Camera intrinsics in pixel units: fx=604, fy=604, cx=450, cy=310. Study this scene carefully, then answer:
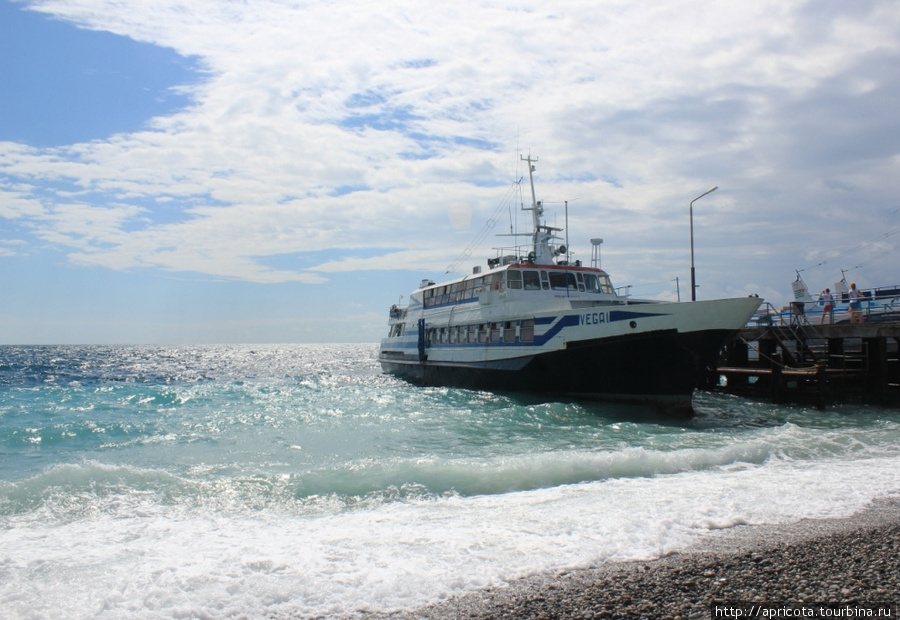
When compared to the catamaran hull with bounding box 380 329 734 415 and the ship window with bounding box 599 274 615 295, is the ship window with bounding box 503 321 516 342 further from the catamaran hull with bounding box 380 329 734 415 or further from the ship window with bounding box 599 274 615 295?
the ship window with bounding box 599 274 615 295

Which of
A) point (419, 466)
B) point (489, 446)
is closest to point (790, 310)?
point (489, 446)

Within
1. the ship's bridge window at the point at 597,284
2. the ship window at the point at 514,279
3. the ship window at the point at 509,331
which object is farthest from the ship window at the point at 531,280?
the ship's bridge window at the point at 597,284

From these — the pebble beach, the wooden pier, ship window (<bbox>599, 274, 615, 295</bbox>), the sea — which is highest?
ship window (<bbox>599, 274, 615, 295</bbox>)

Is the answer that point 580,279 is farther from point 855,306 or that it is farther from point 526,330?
→ point 855,306

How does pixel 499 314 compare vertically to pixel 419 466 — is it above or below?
above

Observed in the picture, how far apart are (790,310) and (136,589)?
22439mm

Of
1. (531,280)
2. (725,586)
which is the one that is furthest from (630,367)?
(725,586)

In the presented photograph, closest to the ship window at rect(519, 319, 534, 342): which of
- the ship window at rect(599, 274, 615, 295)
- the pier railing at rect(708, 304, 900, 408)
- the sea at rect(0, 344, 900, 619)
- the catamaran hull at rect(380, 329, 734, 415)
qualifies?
the catamaran hull at rect(380, 329, 734, 415)

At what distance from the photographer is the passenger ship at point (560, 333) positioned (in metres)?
17.3

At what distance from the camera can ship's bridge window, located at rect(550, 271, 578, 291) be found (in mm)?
22656

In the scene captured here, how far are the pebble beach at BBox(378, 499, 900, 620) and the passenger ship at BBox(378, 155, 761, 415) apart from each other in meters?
11.4

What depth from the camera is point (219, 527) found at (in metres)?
7.36

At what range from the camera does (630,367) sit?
59.0ft

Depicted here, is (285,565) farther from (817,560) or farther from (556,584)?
(817,560)
